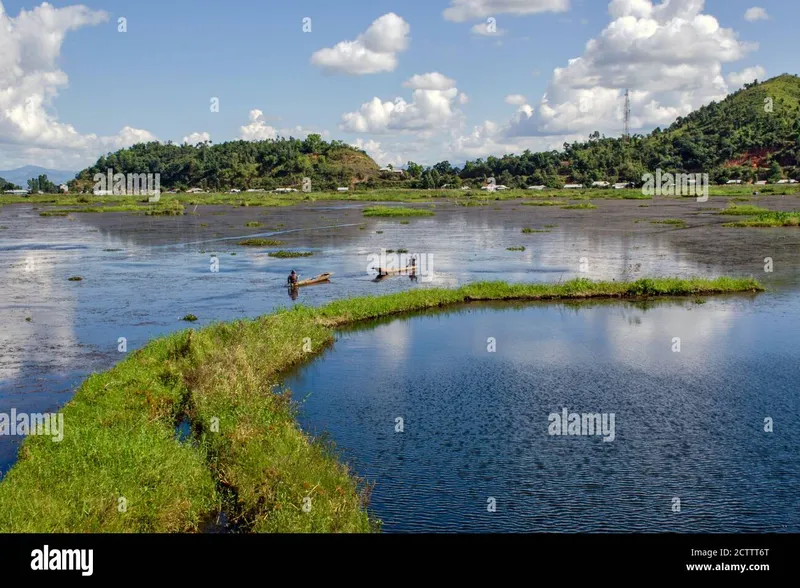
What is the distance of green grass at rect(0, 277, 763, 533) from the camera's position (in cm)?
1684

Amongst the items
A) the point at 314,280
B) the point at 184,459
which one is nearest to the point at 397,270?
the point at 314,280

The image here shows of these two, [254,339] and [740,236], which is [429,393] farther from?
[740,236]

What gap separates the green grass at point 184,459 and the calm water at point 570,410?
189cm

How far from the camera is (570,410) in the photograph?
2714cm

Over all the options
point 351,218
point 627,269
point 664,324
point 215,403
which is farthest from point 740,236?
point 215,403

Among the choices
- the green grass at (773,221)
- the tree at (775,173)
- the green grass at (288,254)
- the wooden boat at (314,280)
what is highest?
the tree at (775,173)

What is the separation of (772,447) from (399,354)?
16458mm

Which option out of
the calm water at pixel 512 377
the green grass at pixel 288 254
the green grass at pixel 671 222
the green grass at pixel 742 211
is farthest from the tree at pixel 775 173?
the green grass at pixel 288 254

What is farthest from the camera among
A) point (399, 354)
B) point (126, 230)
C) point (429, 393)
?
point (126, 230)

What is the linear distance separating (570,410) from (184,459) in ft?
44.3

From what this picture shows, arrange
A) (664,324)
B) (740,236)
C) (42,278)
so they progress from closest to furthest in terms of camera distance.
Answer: (664,324), (42,278), (740,236)

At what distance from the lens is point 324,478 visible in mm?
18906

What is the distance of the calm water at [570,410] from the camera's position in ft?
63.9

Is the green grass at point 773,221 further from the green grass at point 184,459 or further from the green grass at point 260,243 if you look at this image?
the green grass at point 184,459
